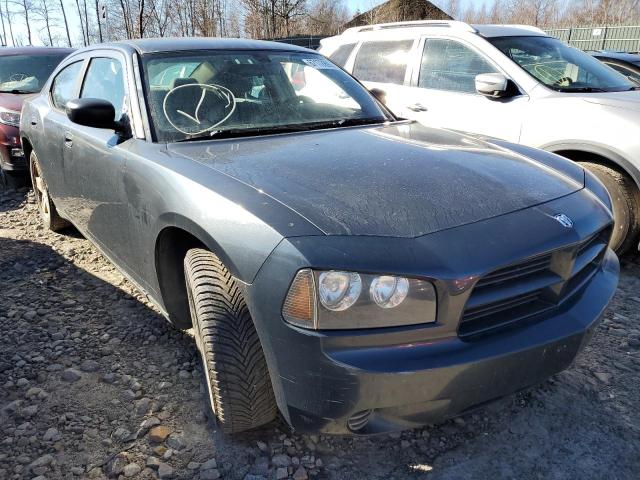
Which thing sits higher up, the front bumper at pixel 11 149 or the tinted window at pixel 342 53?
the tinted window at pixel 342 53

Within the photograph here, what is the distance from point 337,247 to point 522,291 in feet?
2.24

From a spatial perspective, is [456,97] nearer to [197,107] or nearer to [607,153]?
[607,153]

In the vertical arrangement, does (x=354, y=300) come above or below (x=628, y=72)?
below

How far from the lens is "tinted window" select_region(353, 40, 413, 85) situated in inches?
203

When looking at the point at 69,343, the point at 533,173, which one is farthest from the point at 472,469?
the point at 69,343

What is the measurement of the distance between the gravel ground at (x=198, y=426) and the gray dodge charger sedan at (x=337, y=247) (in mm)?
239

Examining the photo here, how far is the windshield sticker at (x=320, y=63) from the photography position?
346 cm

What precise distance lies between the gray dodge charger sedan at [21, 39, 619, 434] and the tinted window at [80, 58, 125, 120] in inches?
1.6

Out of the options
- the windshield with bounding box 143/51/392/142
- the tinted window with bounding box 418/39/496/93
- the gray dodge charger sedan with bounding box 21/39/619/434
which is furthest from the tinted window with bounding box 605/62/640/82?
the gray dodge charger sedan with bounding box 21/39/619/434

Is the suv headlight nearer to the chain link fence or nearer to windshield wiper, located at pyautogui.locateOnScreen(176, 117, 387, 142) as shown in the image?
windshield wiper, located at pyautogui.locateOnScreen(176, 117, 387, 142)

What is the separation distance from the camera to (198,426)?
2.27 meters

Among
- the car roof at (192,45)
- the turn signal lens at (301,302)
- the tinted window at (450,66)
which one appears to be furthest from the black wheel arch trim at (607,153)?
the turn signal lens at (301,302)

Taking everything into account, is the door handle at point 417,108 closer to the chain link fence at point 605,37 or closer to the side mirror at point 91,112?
the side mirror at point 91,112

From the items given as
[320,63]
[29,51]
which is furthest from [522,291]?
[29,51]
